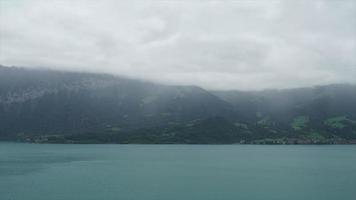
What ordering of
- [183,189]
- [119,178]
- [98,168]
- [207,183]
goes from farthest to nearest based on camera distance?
[98,168] < [119,178] < [207,183] < [183,189]

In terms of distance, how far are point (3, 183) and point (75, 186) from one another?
23.8m

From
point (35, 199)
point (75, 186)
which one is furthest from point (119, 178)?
point (35, 199)

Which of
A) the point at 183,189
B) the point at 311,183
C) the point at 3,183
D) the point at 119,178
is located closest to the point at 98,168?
the point at 119,178

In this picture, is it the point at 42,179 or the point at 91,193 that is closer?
the point at 91,193

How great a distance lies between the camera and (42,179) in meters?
155

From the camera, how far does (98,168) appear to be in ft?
643

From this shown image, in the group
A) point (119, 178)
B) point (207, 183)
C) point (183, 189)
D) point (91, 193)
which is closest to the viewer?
point (91, 193)

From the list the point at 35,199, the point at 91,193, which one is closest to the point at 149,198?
the point at 91,193

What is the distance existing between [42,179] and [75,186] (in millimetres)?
23223

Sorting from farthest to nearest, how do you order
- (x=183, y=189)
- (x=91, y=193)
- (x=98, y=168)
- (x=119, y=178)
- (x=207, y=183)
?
(x=98, y=168), (x=119, y=178), (x=207, y=183), (x=183, y=189), (x=91, y=193)

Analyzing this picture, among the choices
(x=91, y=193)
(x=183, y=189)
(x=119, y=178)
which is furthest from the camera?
(x=119, y=178)

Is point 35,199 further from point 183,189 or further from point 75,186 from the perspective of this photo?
point 183,189

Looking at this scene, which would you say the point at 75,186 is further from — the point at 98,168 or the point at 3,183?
the point at 98,168

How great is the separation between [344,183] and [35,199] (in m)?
96.9
